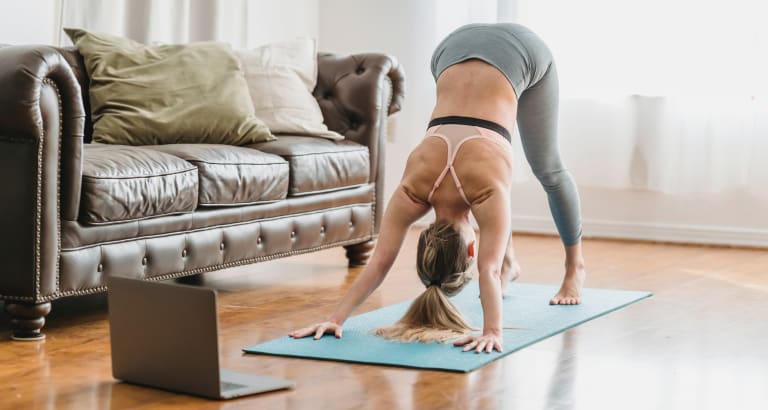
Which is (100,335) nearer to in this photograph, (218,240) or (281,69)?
(218,240)

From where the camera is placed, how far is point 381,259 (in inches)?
111

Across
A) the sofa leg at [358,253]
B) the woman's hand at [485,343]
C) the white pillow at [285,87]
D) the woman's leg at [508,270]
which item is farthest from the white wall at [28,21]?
the woman's hand at [485,343]

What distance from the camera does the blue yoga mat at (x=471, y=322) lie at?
2.61 metres

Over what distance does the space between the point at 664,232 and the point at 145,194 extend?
3.13 m

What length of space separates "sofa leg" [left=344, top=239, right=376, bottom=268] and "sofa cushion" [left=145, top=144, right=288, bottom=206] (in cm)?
68

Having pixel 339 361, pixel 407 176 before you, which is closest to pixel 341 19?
pixel 407 176

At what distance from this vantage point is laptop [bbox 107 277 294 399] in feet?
7.16

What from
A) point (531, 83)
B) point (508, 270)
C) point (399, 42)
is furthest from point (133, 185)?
point (399, 42)

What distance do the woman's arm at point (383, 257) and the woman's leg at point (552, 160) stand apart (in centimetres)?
62

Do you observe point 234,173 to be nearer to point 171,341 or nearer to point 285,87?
point 285,87

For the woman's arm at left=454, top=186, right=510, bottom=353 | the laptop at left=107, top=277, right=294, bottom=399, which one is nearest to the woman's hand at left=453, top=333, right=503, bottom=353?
the woman's arm at left=454, top=186, right=510, bottom=353

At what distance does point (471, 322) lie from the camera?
10.2ft

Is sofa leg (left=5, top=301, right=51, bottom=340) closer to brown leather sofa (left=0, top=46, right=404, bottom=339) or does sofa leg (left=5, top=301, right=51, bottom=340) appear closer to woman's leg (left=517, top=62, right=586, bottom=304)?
brown leather sofa (left=0, top=46, right=404, bottom=339)

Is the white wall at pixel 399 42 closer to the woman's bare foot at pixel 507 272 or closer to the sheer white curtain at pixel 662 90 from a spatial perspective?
the sheer white curtain at pixel 662 90
